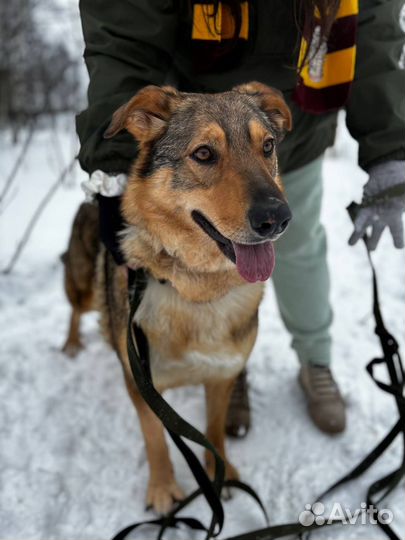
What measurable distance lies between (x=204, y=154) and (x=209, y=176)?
0.10m

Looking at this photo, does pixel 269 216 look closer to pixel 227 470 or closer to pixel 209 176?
pixel 209 176

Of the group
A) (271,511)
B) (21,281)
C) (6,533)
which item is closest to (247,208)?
(271,511)

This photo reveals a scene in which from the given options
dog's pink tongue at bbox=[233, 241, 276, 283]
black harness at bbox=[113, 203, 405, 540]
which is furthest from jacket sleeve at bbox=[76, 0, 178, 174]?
dog's pink tongue at bbox=[233, 241, 276, 283]

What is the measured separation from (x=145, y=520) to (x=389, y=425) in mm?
1466

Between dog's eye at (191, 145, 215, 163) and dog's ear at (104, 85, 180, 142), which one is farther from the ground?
dog's ear at (104, 85, 180, 142)

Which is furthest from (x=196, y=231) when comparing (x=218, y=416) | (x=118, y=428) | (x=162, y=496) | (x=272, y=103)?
(x=118, y=428)

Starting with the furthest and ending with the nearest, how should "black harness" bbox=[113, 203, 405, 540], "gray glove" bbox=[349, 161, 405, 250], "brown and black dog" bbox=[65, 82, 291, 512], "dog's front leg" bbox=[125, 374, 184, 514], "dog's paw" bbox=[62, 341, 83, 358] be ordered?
"dog's paw" bbox=[62, 341, 83, 358], "dog's front leg" bbox=[125, 374, 184, 514], "gray glove" bbox=[349, 161, 405, 250], "black harness" bbox=[113, 203, 405, 540], "brown and black dog" bbox=[65, 82, 291, 512]

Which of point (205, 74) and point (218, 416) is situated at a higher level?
point (205, 74)

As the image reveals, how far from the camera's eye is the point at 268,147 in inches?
73.8

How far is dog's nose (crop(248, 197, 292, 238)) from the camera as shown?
154 cm

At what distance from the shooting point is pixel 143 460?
2562 millimetres

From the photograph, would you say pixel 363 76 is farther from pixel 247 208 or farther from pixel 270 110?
pixel 247 208

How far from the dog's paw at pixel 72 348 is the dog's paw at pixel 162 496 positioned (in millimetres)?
1237

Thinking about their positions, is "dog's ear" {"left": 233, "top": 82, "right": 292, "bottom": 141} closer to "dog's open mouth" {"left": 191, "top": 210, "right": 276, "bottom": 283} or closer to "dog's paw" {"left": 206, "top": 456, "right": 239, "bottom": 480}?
"dog's open mouth" {"left": 191, "top": 210, "right": 276, "bottom": 283}
